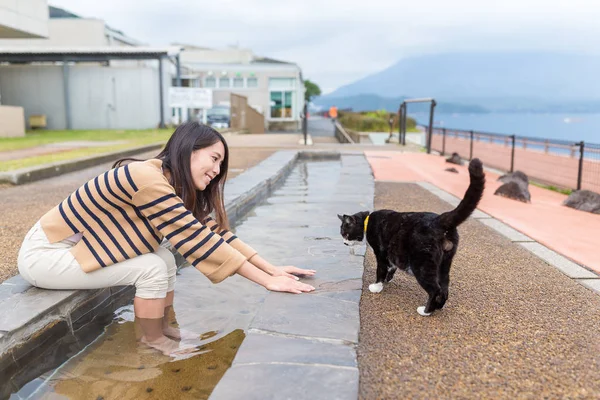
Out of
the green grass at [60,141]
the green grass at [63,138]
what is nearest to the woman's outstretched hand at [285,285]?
the green grass at [60,141]

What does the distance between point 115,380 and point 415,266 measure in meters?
1.66

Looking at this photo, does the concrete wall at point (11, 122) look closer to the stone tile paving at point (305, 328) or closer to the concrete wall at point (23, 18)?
the concrete wall at point (23, 18)

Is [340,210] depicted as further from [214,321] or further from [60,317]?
[60,317]

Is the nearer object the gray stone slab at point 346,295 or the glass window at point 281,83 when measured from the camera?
the gray stone slab at point 346,295

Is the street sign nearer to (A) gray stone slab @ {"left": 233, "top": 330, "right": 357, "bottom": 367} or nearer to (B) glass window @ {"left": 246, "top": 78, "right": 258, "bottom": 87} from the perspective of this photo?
(B) glass window @ {"left": 246, "top": 78, "right": 258, "bottom": 87}

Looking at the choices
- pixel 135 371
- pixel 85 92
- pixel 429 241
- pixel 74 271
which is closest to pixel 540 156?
pixel 429 241

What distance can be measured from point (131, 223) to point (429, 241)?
61.8 inches

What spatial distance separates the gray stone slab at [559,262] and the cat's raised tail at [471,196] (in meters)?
1.61

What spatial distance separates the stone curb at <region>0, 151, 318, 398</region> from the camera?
2.43 meters

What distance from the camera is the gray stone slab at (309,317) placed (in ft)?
8.18

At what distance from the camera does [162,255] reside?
2.93 m

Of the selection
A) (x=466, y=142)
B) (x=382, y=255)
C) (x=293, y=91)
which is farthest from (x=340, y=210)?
(x=293, y=91)

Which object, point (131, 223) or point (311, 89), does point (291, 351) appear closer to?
point (131, 223)

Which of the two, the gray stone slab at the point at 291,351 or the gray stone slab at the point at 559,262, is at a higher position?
the gray stone slab at the point at 291,351
